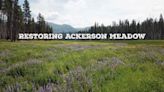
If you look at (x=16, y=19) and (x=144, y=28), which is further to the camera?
(x=144, y=28)

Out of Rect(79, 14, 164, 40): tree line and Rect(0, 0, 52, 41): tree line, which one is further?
Rect(79, 14, 164, 40): tree line

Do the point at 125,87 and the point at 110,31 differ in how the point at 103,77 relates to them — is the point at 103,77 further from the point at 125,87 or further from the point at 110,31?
the point at 110,31

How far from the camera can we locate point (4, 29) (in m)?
126

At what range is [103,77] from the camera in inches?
267

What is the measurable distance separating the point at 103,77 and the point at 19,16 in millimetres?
89309

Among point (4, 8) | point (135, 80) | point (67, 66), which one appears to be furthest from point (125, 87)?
point (4, 8)

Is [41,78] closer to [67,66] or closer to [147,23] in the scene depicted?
[67,66]

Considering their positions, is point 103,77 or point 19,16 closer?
point 103,77

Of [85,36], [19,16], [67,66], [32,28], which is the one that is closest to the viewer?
[67,66]

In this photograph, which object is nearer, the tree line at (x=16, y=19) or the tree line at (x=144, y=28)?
the tree line at (x=16, y=19)

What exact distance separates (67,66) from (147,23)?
177 metres

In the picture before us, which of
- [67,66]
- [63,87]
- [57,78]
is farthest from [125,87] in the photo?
[67,66]

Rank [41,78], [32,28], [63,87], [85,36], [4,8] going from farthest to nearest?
[85,36] < [32,28] < [4,8] < [41,78] < [63,87]

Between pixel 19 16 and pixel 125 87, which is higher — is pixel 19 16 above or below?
above
